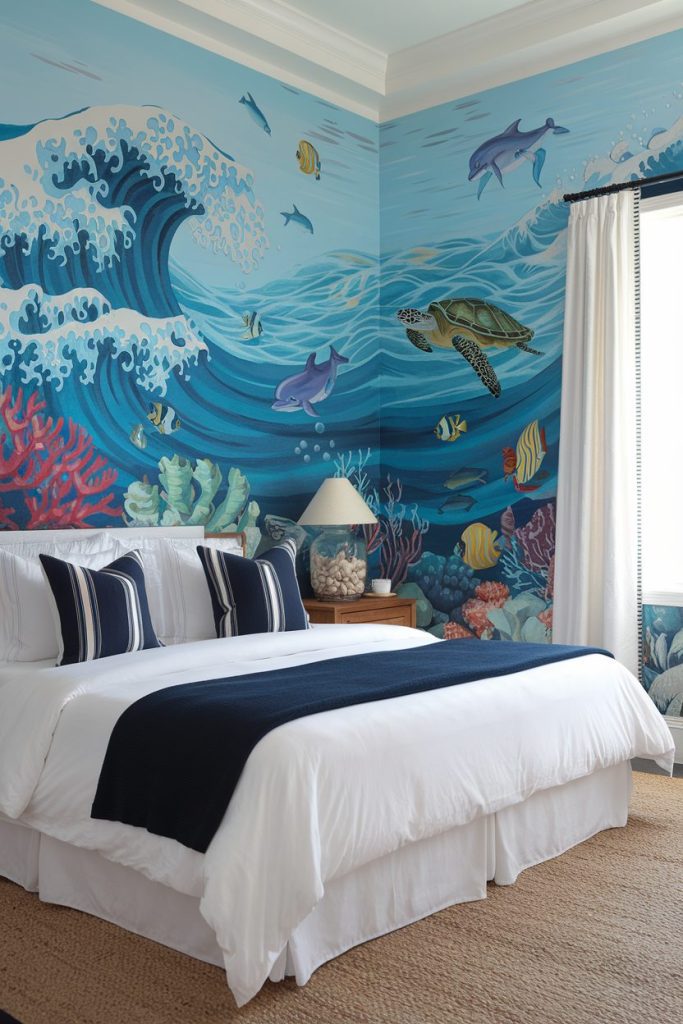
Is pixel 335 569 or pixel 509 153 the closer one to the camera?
pixel 335 569

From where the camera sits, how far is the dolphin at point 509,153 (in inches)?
205

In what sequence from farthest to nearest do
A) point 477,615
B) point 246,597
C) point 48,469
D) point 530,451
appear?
point 477,615 < point 530,451 < point 48,469 < point 246,597

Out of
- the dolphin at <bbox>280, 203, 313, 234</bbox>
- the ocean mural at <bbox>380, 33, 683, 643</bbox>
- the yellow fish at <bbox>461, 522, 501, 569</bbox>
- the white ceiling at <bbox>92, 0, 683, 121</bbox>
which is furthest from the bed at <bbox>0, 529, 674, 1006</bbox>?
the white ceiling at <bbox>92, 0, 683, 121</bbox>

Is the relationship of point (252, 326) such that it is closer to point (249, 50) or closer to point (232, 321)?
point (232, 321)

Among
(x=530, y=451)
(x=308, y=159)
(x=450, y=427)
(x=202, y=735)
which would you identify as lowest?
(x=202, y=735)

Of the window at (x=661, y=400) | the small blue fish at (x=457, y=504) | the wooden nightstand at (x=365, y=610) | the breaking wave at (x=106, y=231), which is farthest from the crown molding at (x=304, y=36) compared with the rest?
the wooden nightstand at (x=365, y=610)

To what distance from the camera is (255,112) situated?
516cm

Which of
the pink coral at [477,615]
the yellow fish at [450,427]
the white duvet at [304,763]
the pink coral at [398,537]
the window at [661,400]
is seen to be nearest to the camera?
the white duvet at [304,763]

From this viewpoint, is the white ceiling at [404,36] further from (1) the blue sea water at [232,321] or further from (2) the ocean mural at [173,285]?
(1) the blue sea water at [232,321]

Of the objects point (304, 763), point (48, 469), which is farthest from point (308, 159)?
point (304, 763)

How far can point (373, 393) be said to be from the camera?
19.4 feet

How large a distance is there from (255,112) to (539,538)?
8.60 feet

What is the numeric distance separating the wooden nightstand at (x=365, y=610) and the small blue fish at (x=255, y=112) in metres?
2.46

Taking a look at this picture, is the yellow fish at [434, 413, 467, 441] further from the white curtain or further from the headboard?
the headboard
